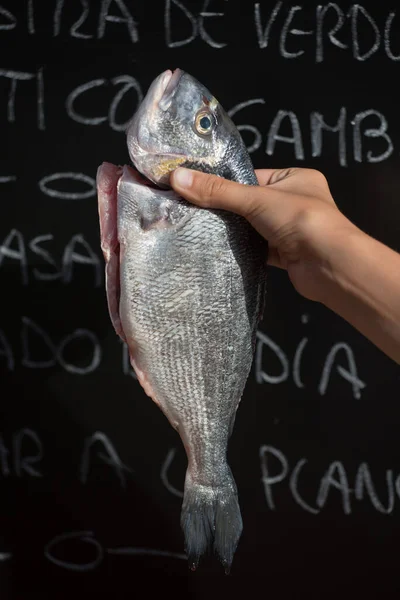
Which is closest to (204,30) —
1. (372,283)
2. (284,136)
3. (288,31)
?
(288,31)

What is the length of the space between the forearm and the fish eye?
25cm

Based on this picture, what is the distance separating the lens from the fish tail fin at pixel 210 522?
30.7 inches

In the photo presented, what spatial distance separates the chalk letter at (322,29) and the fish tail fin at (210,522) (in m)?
1.01

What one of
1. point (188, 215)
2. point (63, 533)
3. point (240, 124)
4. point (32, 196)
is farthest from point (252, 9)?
→ point (63, 533)

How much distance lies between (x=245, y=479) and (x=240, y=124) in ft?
2.90

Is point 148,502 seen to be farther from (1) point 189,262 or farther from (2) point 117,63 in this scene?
(2) point 117,63

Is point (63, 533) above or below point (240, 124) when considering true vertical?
below

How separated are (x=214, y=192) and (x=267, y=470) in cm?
93

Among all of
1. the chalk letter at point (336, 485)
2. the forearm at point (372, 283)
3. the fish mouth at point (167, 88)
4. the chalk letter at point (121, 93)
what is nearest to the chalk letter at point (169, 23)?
the chalk letter at point (121, 93)

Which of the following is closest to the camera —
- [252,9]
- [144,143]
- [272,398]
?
[144,143]

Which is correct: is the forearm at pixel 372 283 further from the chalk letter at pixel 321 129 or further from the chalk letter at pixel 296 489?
the chalk letter at pixel 296 489

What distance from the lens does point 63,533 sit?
146cm

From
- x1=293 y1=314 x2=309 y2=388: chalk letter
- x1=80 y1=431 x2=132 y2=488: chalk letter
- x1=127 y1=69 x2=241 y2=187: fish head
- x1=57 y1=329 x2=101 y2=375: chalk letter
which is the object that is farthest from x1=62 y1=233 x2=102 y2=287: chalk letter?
x1=127 y1=69 x2=241 y2=187: fish head

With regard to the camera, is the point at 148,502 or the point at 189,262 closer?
the point at 189,262
